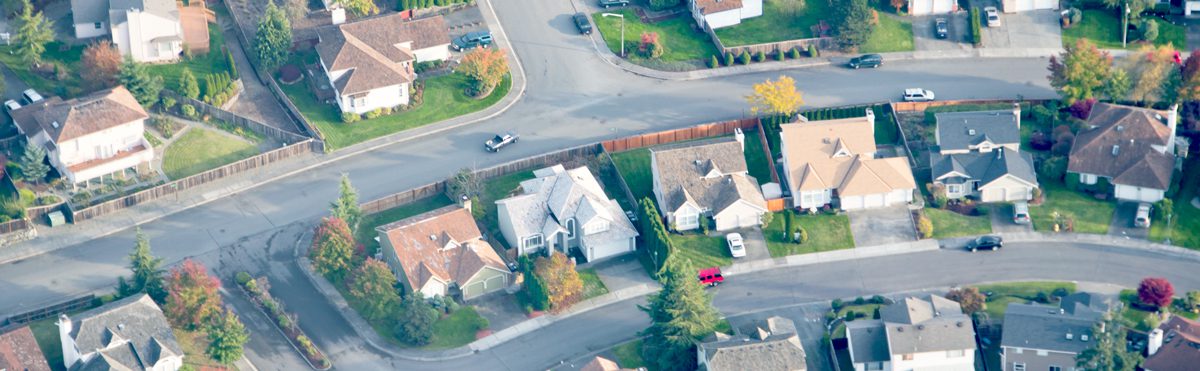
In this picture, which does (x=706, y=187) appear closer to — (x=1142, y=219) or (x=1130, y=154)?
(x=1130, y=154)

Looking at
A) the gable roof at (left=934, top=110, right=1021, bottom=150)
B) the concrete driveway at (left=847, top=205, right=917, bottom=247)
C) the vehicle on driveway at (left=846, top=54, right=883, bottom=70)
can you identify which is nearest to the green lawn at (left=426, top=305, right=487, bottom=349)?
the concrete driveway at (left=847, top=205, right=917, bottom=247)

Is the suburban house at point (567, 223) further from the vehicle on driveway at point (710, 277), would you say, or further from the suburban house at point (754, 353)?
the suburban house at point (754, 353)

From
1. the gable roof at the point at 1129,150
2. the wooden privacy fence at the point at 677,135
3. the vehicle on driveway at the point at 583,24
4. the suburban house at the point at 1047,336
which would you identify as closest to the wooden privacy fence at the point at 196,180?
the wooden privacy fence at the point at 677,135

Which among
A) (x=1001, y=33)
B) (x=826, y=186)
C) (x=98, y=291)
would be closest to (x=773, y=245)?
(x=826, y=186)

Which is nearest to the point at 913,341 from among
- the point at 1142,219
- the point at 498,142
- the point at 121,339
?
the point at 1142,219

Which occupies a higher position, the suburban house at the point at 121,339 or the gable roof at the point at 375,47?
the gable roof at the point at 375,47

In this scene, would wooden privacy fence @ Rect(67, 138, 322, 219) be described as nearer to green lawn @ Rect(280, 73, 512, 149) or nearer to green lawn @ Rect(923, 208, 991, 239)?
green lawn @ Rect(280, 73, 512, 149)
